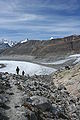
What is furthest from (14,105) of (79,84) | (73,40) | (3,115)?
(73,40)

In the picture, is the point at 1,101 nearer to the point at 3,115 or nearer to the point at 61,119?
the point at 3,115

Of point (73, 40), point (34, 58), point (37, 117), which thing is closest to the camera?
point (37, 117)

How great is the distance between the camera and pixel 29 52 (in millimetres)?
155250

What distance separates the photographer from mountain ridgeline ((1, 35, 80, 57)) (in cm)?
13650

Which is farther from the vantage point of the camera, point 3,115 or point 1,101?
point 1,101

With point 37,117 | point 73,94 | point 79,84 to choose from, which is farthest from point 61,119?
point 79,84

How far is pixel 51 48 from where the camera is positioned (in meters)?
144

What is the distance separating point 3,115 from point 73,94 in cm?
1224

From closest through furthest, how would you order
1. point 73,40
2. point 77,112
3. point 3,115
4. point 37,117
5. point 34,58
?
1. point 3,115
2. point 37,117
3. point 77,112
4. point 34,58
5. point 73,40

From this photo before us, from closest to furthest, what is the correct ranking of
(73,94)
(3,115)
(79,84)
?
(3,115)
(73,94)
(79,84)

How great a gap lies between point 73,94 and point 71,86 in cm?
270

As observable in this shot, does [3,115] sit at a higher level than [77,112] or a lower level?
higher

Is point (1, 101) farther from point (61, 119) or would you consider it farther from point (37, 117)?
point (61, 119)

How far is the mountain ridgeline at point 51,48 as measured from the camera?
136500mm
